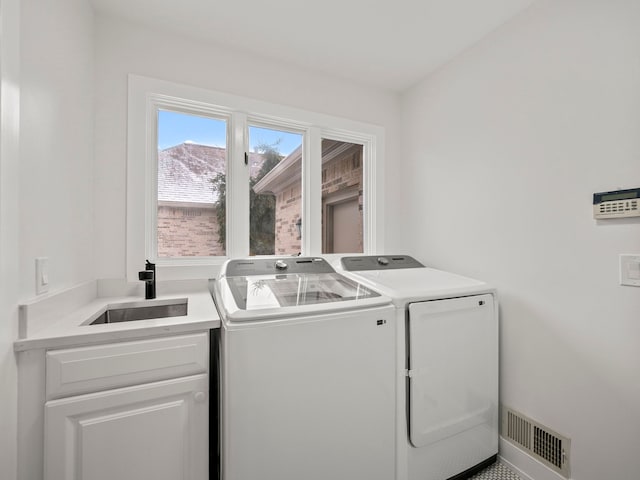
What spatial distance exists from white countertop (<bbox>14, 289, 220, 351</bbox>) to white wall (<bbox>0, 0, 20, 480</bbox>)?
91 millimetres

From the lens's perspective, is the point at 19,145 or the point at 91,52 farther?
the point at 91,52

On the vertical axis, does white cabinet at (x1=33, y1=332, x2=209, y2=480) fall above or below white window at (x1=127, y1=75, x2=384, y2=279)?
below

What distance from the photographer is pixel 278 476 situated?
45.8 inches

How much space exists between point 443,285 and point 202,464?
1437mm

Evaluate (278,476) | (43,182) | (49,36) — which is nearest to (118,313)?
(43,182)

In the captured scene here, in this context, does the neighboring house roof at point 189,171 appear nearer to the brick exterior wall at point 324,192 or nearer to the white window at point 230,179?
the white window at point 230,179

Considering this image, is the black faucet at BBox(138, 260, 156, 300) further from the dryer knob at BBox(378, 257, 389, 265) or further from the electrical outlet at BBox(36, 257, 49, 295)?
the dryer knob at BBox(378, 257, 389, 265)

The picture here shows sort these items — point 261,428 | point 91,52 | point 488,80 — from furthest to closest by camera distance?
point 488,80
point 91,52
point 261,428

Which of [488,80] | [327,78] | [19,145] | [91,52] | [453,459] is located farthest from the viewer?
[327,78]

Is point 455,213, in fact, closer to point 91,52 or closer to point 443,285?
point 443,285

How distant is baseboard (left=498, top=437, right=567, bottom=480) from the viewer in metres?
1.48

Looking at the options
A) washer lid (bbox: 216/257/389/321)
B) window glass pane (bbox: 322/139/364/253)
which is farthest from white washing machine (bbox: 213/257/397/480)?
window glass pane (bbox: 322/139/364/253)

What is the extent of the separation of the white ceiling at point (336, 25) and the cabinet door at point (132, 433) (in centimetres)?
195

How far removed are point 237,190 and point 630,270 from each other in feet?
6.97
